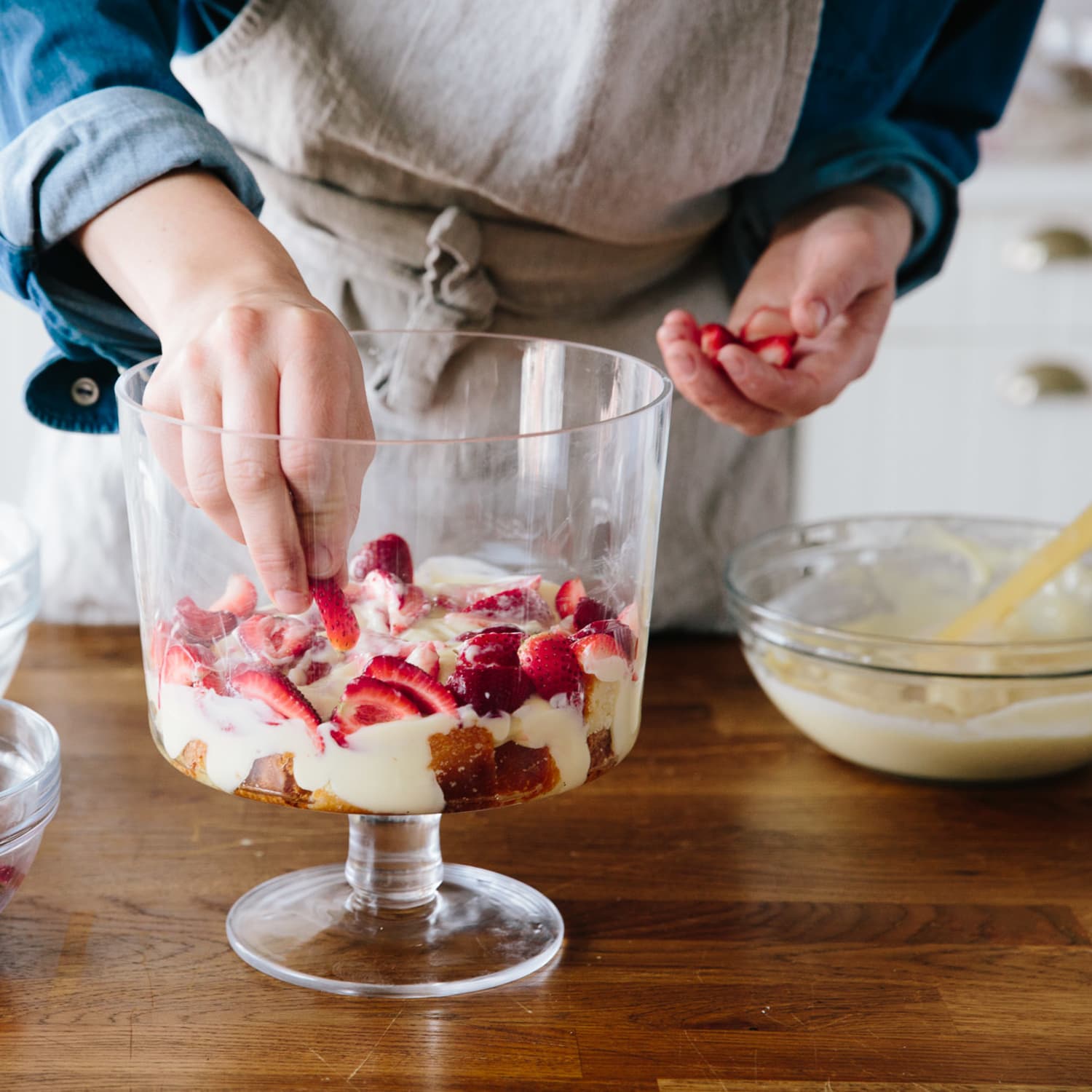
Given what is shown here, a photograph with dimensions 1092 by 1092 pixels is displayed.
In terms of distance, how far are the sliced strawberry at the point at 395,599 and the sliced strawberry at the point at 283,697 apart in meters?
0.06

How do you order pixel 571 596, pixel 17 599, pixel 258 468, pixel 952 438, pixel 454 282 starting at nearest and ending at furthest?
pixel 258 468, pixel 571 596, pixel 17 599, pixel 454 282, pixel 952 438

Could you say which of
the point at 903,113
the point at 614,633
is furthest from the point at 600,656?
the point at 903,113

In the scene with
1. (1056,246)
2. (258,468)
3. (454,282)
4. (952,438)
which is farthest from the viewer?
(952,438)

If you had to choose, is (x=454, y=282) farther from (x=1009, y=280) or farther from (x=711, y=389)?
(x=1009, y=280)

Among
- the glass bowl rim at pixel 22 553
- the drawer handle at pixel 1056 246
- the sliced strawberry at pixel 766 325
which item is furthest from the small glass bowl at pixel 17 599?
the drawer handle at pixel 1056 246

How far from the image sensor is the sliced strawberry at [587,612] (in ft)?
1.89

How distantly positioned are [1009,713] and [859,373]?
0.24 m

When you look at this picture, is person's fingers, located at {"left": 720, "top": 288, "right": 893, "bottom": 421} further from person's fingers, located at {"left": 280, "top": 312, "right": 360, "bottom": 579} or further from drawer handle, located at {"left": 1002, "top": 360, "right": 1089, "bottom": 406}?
drawer handle, located at {"left": 1002, "top": 360, "right": 1089, "bottom": 406}

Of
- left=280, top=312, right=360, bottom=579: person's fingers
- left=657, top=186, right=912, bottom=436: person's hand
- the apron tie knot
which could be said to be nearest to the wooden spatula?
left=657, top=186, right=912, bottom=436: person's hand

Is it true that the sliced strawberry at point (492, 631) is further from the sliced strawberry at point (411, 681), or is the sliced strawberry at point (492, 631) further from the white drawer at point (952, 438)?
the white drawer at point (952, 438)

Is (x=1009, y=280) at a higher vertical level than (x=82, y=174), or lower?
lower

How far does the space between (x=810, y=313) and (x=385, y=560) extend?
1.05 feet

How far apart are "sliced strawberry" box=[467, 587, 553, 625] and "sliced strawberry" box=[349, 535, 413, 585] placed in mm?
48

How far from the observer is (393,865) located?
64cm
